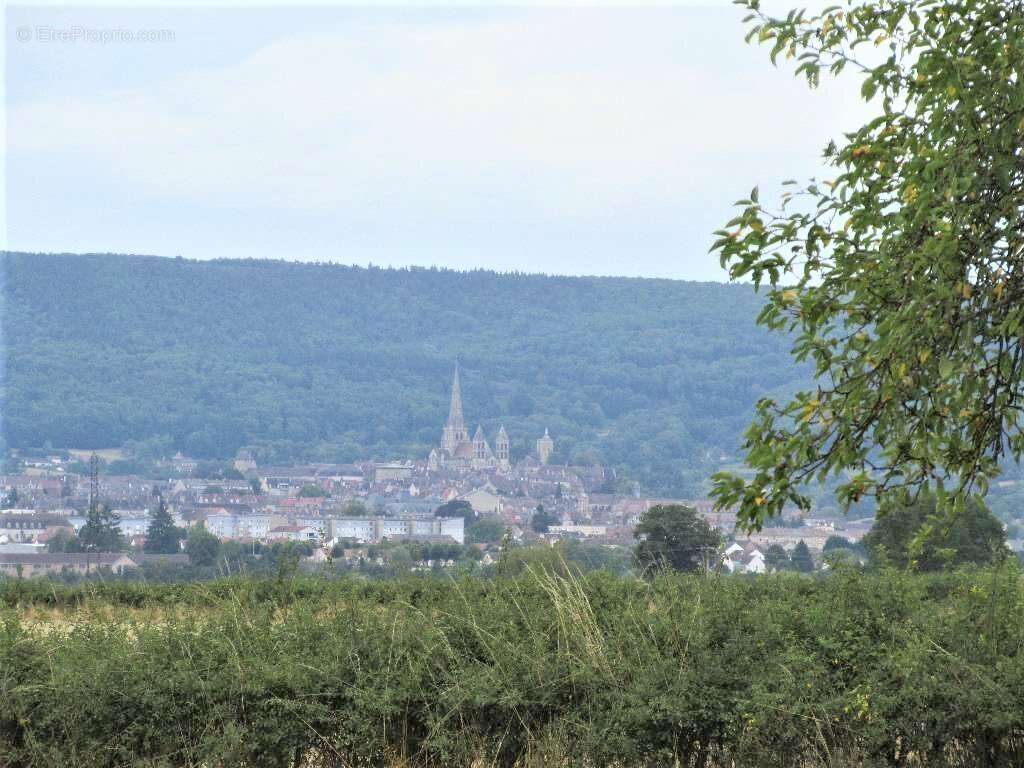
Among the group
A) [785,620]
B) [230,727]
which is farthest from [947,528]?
[230,727]

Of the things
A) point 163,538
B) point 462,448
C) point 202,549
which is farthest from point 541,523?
point 462,448

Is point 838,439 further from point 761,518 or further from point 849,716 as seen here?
point 849,716

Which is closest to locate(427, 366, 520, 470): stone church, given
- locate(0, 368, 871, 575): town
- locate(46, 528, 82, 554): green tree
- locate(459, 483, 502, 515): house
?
locate(0, 368, 871, 575): town

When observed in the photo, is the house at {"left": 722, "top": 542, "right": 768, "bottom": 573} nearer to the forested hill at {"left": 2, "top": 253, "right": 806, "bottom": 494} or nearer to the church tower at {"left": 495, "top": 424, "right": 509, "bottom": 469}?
the forested hill at {"left": 2, "top": 253, "right": 806, "bottom": 494}

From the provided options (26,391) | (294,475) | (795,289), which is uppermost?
(795,289)

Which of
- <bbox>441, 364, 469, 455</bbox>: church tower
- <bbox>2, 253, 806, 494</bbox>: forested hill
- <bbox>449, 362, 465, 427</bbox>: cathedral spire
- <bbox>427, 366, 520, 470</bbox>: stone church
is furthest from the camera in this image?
<bbox>449, 362, 465, 427</bbox>: cathedral spire
